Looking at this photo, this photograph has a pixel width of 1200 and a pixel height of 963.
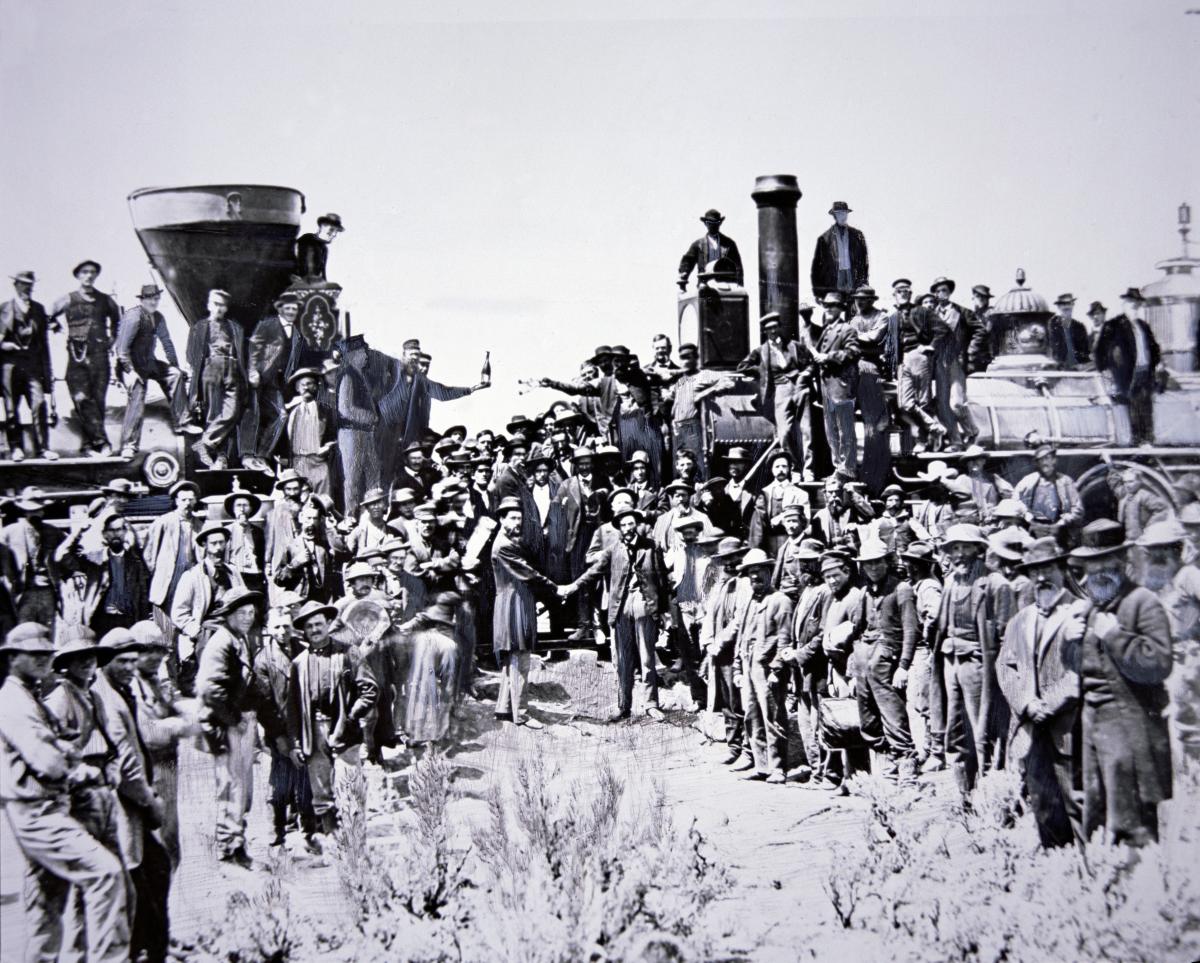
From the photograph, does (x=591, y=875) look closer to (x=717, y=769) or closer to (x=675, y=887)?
(x=675, y=887)

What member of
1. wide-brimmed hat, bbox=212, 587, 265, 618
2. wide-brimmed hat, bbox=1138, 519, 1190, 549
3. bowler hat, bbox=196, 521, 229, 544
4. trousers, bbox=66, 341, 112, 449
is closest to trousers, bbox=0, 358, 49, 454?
trousers, bbox=66, 341, 112, 449

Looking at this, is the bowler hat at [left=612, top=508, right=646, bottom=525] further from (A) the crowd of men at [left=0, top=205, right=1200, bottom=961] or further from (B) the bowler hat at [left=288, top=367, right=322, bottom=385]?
(B) the bowler hat at [left=288, top=367, right=322, bottom=385]

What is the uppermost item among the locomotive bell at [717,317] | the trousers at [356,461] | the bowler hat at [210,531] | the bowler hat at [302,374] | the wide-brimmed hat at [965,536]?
the locomotive bell at [717,317]

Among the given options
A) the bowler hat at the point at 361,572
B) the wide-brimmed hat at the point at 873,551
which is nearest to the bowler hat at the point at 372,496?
the bowler hat at the point at 361,572

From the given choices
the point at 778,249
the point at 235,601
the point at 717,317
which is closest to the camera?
the point at 235,601

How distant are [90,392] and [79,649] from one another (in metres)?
1.37

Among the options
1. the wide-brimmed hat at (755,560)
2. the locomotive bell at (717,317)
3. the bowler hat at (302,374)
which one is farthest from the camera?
the locomotive bell at (717,317)

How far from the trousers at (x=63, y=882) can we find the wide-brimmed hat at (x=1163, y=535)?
197 inches

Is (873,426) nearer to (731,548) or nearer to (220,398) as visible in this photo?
(731,548)

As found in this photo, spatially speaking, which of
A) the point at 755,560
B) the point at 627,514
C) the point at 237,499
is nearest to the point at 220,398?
the point at 237,499

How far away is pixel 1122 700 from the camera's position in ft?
20.7

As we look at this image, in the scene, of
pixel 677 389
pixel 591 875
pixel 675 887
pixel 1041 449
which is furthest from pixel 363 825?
pixel 1041 449

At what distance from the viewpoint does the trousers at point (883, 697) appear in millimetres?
6699

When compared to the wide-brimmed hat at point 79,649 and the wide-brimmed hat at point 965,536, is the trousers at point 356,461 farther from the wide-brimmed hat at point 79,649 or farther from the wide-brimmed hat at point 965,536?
the wide-brimmed hat at point 965,536
